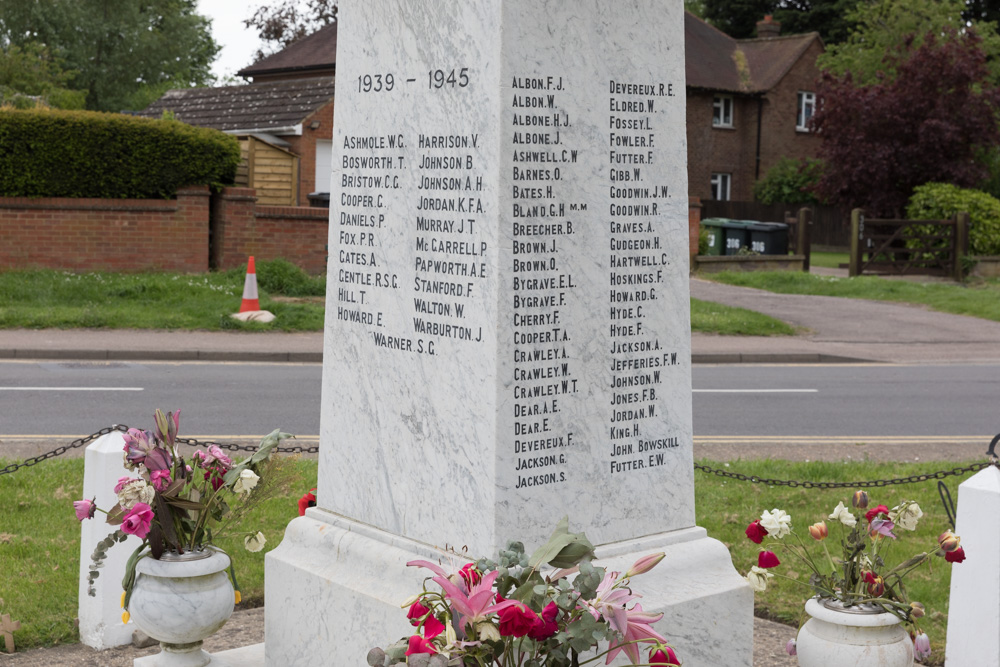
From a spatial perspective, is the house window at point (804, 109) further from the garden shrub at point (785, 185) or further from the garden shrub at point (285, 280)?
the garden shrub at point (285, 280)

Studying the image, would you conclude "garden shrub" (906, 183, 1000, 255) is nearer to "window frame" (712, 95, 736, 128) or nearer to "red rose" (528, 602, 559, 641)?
"window frame" (712, 95, 736, 128)

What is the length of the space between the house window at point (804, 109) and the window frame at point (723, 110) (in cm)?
307

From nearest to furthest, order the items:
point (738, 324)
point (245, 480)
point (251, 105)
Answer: point (245, 480)
point (738, 324)
point (251, 105)

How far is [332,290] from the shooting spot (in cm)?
431

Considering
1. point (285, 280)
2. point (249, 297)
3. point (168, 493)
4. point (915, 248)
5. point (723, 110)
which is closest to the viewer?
point (168, 493)

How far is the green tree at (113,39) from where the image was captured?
50188mm

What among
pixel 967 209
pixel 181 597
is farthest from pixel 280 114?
pixel 181 597

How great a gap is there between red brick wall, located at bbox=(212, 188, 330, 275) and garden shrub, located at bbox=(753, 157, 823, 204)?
82.3 ft

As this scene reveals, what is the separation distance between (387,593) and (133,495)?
3.10ft

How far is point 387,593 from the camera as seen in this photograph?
3836 millimetres

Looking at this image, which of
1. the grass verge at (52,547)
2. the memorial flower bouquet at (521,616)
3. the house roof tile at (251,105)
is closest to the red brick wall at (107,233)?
the house roof tile at (251,105)

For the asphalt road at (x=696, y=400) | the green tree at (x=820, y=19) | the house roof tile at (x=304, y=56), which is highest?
the green tree at (x=820, y=19)

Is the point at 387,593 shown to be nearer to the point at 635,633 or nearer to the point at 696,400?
the point at 635,633

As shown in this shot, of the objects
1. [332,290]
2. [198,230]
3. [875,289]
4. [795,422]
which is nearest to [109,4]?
[198,230]
